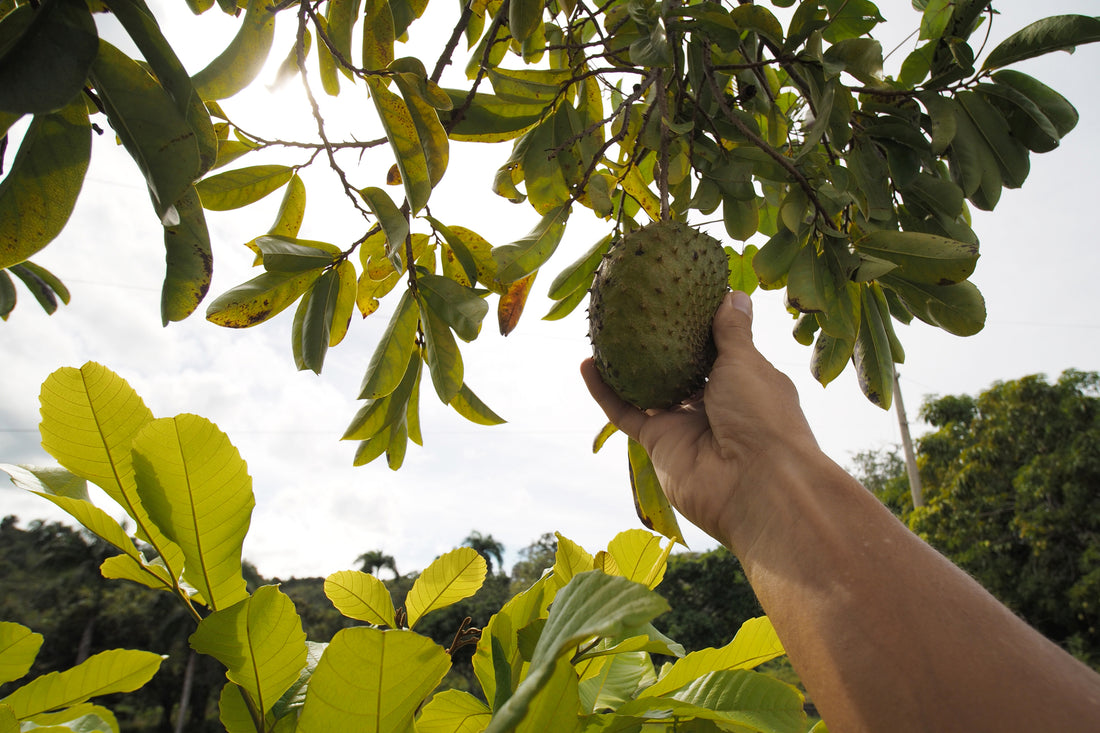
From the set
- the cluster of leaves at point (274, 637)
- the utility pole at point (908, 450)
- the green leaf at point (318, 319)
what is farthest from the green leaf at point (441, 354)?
the utility pole at point (908, 450)

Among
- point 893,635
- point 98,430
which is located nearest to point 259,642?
point 98,430

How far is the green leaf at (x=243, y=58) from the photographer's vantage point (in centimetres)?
68

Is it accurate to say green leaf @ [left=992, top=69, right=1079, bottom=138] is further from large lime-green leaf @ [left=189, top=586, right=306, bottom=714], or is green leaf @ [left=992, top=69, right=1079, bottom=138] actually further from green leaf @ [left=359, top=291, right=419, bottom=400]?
large lime-green leaf @ [left=189, top=586, right=306, bottom=714]

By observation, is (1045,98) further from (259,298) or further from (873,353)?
(259,298)

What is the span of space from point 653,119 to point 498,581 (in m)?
26.8

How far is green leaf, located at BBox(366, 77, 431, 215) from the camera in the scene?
729mm

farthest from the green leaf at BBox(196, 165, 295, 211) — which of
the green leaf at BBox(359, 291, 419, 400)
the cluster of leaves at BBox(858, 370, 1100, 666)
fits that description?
the cluster of leaves at BBox(858, 370, 1100, 666)

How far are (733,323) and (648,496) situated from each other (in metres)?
0.40

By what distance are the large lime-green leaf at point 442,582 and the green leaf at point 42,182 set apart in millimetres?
503

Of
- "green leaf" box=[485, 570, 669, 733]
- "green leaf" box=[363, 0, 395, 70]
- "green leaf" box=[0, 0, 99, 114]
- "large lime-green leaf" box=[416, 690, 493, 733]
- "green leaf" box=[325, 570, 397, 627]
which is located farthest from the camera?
"green leaf" box=[363, 0, 395, 70]

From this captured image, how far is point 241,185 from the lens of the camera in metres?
1.07

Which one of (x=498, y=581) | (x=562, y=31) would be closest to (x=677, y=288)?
(x=562, y=31)

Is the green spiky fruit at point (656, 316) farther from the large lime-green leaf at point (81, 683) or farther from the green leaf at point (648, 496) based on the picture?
the large lime-green leaf at point (81, 683)

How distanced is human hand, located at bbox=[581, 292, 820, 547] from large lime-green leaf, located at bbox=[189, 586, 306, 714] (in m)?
0.65
